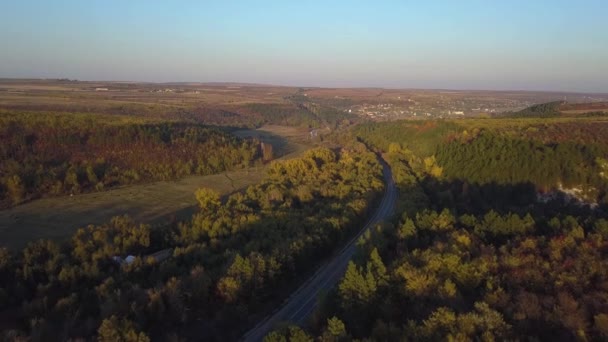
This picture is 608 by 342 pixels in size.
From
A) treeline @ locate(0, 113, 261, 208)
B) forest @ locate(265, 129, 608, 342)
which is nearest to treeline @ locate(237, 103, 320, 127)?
treeline @ locate(0, 113, 261, 208)

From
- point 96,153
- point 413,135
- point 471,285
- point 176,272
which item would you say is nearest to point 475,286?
point 471,285

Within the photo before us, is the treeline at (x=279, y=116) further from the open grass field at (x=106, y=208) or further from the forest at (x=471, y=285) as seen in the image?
the forest at (x=471, y=285)

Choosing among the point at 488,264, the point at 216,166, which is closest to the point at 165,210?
the point at 216,166

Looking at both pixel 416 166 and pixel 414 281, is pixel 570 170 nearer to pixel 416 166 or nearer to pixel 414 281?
pixel 416 166

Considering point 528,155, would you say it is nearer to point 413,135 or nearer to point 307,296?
point 307,296

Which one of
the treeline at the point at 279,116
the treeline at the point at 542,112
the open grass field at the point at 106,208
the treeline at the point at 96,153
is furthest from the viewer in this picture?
the treeline at the point at 279,116

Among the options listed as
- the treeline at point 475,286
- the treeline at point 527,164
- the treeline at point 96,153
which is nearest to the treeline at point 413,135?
the treeline at point 527,164
